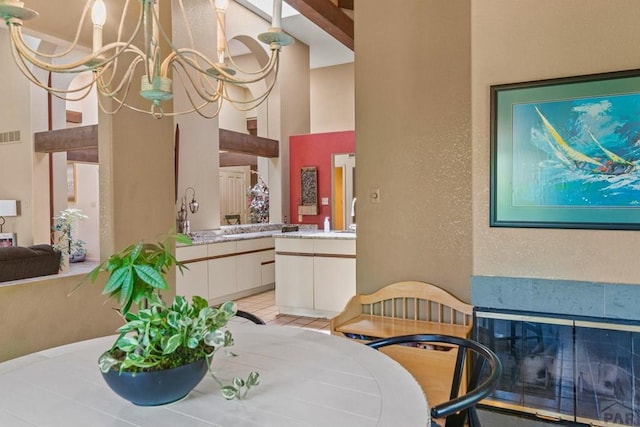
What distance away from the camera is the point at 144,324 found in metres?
1.12

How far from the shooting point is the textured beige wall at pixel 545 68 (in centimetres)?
214

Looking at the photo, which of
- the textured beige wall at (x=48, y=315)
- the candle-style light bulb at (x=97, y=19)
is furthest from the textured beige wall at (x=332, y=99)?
the candle-style light bulb at (x=97, y=19)

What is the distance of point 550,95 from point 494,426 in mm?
1817

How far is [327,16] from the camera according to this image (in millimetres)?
5023

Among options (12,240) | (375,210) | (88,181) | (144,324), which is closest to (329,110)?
(88,181)

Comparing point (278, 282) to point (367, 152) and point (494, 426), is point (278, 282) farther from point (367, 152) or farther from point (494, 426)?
point (494, 426)

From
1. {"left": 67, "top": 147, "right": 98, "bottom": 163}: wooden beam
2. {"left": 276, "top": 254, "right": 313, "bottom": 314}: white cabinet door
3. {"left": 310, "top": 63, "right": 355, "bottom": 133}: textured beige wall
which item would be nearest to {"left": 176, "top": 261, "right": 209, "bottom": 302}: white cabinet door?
{"left": 276, "top": 254, "right": 313, "bottom": 314}: white cabinet door

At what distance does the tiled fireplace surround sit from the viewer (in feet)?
7.00

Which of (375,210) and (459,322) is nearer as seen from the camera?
(459,322)

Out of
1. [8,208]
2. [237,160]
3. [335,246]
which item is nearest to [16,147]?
[8,208]

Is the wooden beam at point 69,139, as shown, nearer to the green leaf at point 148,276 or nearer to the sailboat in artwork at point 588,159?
the green leaf at point 148,276

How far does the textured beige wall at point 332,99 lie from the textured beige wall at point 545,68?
24.2 ft

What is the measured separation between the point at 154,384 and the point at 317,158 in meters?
6.50

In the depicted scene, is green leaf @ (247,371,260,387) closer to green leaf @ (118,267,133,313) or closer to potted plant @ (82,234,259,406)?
potted plant @ (82,234,259,406)
